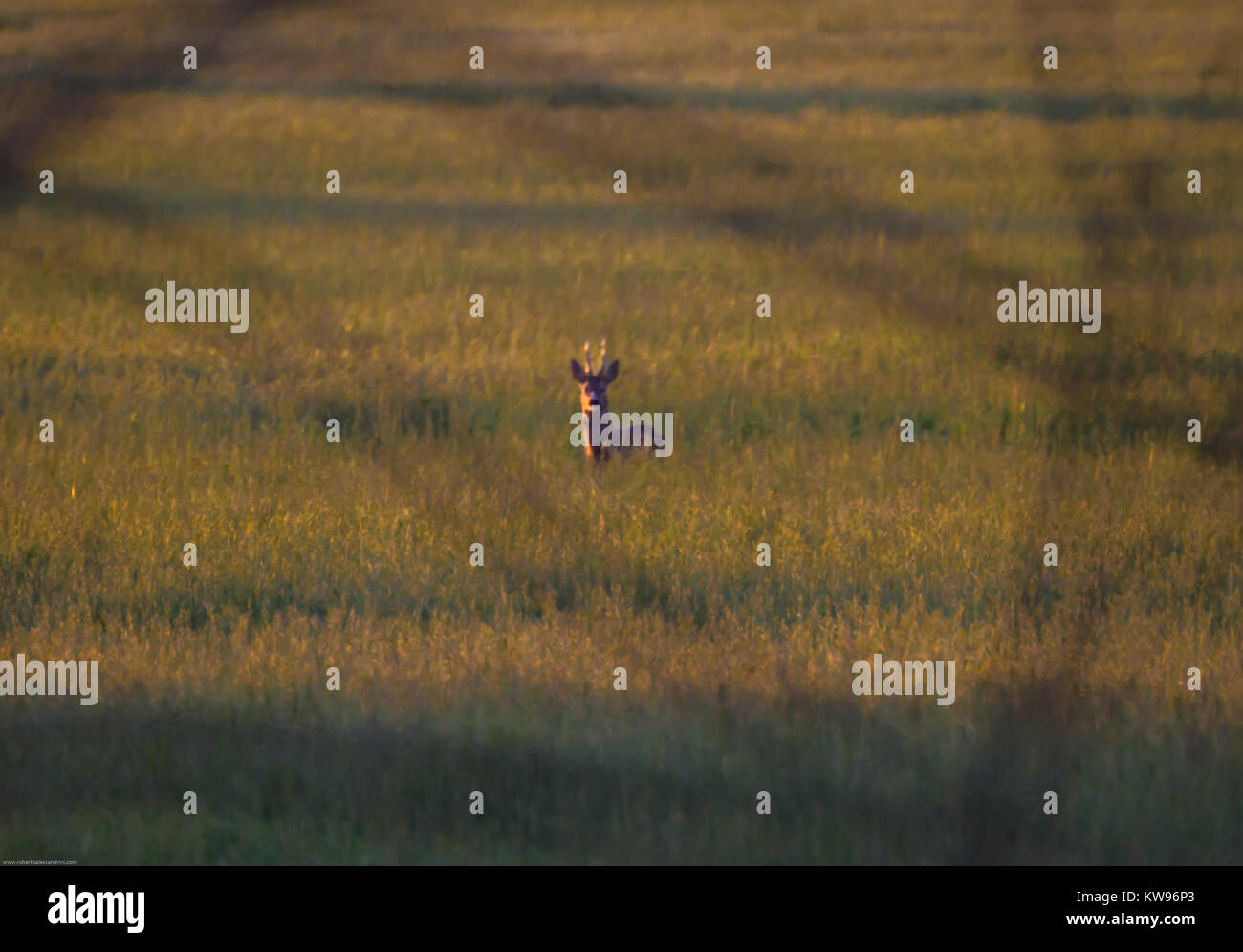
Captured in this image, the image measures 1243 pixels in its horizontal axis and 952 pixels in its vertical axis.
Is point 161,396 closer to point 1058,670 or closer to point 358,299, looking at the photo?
point 358,299

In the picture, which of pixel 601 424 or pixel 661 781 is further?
pixel 601 424

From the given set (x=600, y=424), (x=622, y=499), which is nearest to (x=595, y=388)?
(x=600, y=424)

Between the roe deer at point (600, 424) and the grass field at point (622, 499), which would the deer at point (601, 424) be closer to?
the roe deer at point (600, 424)

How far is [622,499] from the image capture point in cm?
843

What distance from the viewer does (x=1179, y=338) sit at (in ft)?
37.3

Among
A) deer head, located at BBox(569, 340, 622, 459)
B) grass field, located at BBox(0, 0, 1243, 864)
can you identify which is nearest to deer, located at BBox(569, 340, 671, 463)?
deer head, located at BBox(569, 340, 622, 459)

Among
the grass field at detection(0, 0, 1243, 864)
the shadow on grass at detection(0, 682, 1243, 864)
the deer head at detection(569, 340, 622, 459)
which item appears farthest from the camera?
the deer head at detection(569, 340, 622, 459)

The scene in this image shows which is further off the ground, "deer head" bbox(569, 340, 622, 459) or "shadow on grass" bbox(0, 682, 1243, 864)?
"deer head" bbox(569, 340, 622, 459)

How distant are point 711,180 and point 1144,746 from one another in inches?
96.8

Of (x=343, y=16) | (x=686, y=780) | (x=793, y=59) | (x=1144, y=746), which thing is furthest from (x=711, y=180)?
(x=793, y=59)

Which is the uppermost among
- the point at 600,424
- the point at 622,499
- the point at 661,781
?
the point at 600,424

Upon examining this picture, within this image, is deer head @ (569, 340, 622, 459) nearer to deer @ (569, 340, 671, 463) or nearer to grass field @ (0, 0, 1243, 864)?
deer @ (569, 340, 671, 463)

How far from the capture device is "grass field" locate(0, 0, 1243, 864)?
16.0 ft

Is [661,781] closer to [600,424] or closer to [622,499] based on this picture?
[622,499]
